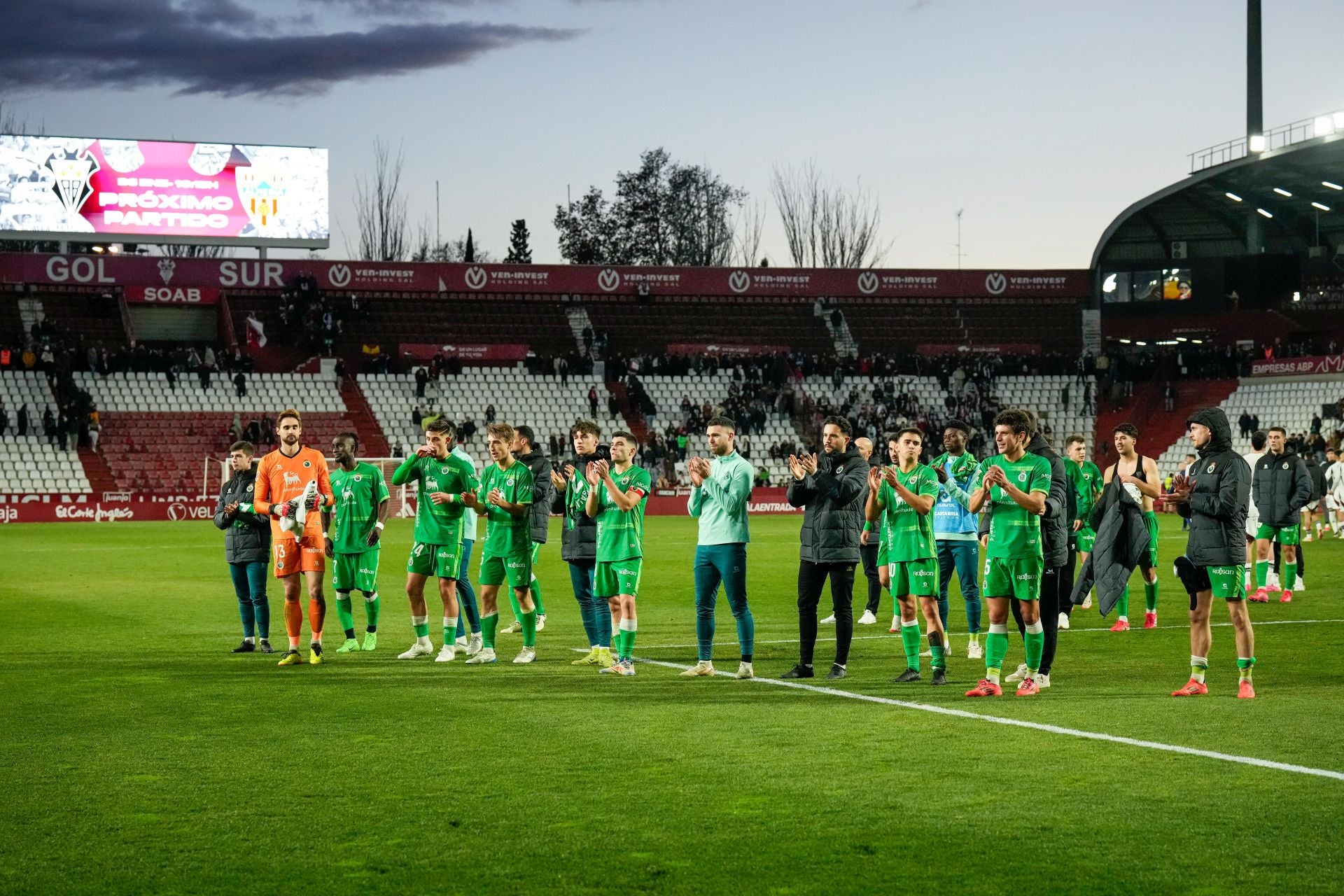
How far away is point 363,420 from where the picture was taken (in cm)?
4859

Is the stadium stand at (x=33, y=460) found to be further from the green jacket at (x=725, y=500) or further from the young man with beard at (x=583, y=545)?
the green jacket at (x=725, y=500)

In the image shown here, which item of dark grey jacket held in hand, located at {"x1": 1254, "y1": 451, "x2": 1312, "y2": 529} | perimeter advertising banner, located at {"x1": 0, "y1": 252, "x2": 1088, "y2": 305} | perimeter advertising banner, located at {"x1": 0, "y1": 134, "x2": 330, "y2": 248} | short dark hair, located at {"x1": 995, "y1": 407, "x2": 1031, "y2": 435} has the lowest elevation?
dark grey jacket held in hand, located at {"x1": 1254, "y1": 451, "x2": 1312, "y2": 529}

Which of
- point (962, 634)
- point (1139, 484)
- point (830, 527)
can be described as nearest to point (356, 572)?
point (830, 527)

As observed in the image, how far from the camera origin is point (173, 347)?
166 feet

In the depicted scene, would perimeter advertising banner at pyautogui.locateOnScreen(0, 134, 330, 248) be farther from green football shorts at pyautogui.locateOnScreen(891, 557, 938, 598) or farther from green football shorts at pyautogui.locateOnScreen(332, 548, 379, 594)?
green football shorts at pyautogui.locateOnScreen(891, 557, 938, 598)

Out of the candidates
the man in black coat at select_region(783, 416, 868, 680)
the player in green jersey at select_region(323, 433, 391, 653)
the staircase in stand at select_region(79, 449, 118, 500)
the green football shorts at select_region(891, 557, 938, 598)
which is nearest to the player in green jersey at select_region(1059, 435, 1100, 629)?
the green football shorts at select_region(891, 557, 938, 598)

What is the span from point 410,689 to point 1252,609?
1056 cm

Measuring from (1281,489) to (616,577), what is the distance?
380 inches

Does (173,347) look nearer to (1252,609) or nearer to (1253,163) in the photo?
(1253,163)

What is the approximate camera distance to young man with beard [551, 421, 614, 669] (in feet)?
40.4

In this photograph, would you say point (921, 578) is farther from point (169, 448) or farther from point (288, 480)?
point (169, 448)

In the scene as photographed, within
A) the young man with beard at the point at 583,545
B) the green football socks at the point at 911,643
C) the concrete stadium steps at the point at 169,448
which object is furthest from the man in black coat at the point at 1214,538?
the concrete stadium steps at the point at 169,448

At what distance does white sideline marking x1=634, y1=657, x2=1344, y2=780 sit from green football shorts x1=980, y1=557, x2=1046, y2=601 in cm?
99

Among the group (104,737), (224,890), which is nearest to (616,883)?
(224,890)
